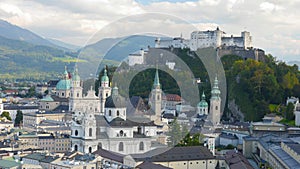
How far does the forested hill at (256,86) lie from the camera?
4353cm

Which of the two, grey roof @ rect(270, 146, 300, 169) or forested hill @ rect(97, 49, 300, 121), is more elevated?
forested hill @ rect(97, 49, 300, 121)

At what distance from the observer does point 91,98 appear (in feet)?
148

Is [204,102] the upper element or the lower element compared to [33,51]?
lower

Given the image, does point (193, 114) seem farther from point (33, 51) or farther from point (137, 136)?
point (33, 51)

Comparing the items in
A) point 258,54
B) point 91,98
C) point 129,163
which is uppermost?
point 258,54

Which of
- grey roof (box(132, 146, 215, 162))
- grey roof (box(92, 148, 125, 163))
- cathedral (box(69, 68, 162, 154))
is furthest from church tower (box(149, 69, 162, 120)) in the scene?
grey roof (box(92, 148, 125, 163))

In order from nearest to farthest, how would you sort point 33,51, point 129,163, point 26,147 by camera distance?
point 129,163
point 26,147
point 33,51

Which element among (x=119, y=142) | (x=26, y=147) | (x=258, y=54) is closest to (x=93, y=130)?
(x=119, y=142)

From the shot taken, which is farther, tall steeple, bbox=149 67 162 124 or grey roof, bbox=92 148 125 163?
tall steeple, bbox=149 67 162 124

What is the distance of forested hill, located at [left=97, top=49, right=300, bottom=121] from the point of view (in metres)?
43.5

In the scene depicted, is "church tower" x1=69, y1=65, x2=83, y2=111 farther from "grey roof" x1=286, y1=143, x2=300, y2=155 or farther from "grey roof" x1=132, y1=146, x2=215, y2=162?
"grey roof" x1=286, y1=143, x2=300, y2=155

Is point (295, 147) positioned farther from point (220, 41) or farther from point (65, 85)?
point (65, 85)

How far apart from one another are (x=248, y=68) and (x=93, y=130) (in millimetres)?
21172

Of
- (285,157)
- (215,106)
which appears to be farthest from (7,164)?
(215,106)
